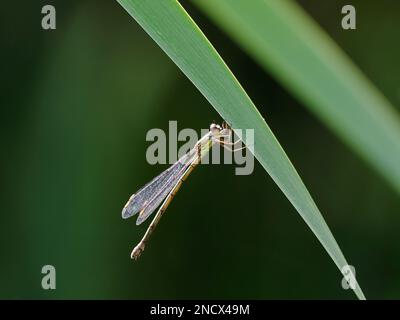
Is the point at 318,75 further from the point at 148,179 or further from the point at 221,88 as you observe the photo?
the point at 148,179

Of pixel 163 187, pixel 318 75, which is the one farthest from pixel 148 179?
pixel 318 75

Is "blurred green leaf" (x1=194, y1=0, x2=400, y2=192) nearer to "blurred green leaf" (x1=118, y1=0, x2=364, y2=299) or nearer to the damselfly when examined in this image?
"blurred green leaf" (x1=118, y1=0, x2=364, y2=299)

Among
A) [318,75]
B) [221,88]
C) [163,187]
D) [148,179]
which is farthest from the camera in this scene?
[148,179]

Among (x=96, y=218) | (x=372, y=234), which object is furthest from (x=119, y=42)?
(x=372, y=234)

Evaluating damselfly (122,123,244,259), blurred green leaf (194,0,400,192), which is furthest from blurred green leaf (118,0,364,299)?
damselfly (122,123,244,259)

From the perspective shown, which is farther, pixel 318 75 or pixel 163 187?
pixel 163 187

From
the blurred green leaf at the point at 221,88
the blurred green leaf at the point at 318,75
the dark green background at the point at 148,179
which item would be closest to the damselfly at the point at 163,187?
the dark green background at the point at 148,179

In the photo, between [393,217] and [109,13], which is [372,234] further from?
[109,13]

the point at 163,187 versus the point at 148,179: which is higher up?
the point at 148,179
